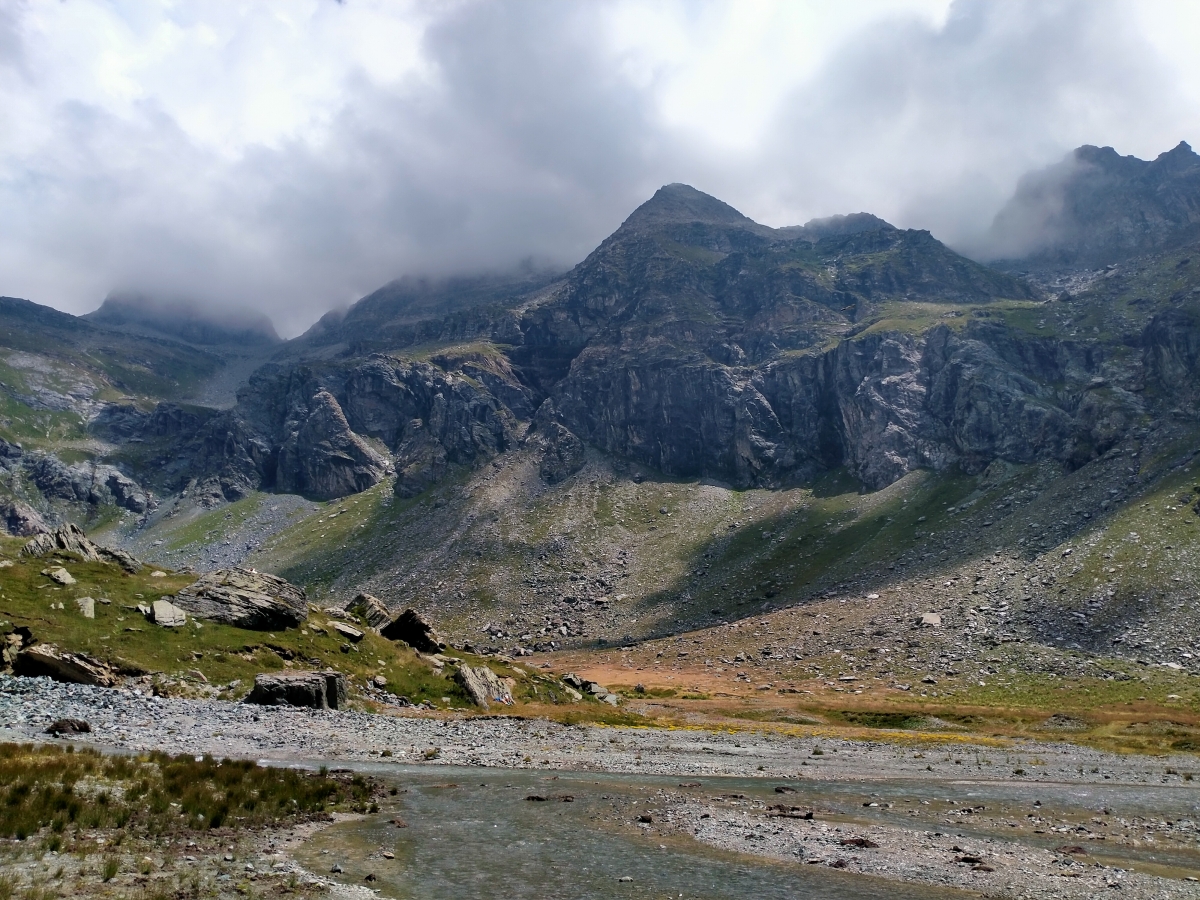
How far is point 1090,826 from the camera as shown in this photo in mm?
29906

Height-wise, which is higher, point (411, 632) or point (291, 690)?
point (411, 632)

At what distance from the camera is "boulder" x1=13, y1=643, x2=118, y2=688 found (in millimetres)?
40438

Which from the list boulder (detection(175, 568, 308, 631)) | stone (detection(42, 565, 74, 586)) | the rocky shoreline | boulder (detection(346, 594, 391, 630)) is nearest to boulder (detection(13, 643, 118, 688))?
the rocky shoreline

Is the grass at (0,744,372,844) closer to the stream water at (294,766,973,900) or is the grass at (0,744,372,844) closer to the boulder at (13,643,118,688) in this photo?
the stream water at (294,766,973,900)

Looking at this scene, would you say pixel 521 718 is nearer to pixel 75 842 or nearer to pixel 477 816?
pixel 477 816

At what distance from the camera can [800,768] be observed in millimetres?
43688

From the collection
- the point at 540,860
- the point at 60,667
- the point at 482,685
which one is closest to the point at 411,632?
the point at 482,685

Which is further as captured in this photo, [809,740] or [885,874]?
[809,740]

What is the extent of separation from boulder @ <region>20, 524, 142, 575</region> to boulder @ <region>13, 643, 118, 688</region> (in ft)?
54.8

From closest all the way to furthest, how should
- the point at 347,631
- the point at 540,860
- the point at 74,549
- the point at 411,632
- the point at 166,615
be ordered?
1. the point at 540,860
2. the point at 166,615
3. the point at 74,549
4. the point at 347,631
5. the point at 411,632

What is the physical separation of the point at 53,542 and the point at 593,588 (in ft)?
447

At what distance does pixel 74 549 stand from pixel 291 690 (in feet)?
87.4

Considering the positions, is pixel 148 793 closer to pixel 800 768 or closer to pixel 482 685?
pixel 800 768

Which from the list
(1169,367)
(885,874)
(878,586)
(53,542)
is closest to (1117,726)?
(885,874)
